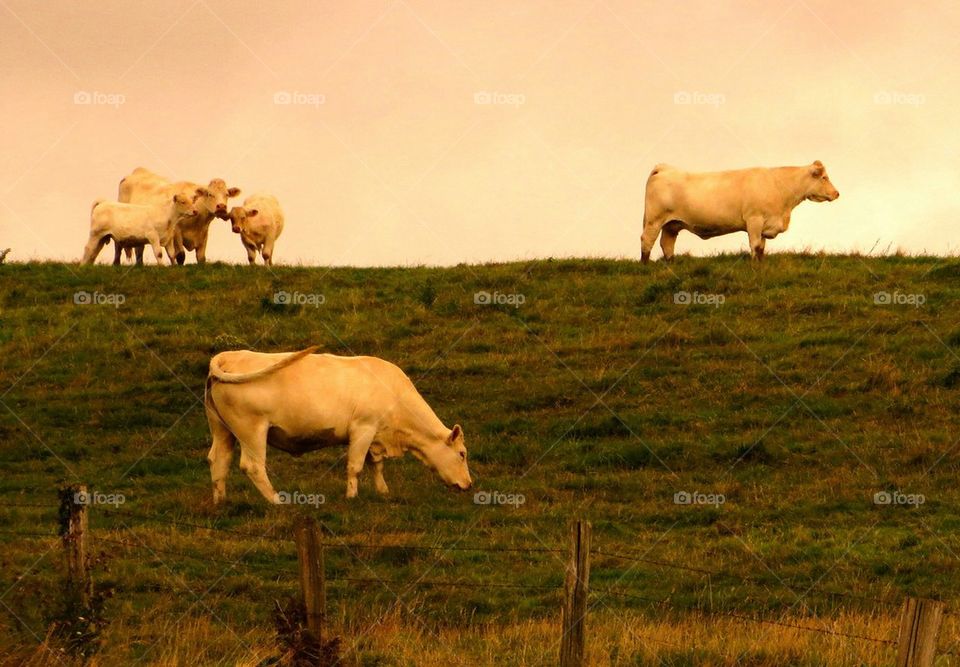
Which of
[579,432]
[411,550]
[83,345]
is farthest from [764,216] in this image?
[411,550]

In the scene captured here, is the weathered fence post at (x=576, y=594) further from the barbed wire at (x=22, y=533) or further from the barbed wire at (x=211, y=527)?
the barbed wire at (x=22, y=533)

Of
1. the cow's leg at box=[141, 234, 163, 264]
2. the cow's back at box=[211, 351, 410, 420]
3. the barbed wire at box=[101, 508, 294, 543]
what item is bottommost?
the barbed wire at box=[101, 508, 294, 543]

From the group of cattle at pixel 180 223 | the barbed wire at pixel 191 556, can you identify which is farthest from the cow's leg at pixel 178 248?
the barbed wire at pixel 191 556

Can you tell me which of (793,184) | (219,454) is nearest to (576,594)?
(219,454)

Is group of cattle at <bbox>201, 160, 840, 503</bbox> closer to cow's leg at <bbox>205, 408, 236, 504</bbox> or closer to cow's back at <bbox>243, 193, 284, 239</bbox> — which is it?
cow's leg at <bbox>205, 408, 236, 504</bbox>

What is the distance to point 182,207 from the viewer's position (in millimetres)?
32406

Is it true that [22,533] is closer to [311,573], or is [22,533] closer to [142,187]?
[311,573]

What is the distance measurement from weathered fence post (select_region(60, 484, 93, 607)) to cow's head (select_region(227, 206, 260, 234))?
22.0 m

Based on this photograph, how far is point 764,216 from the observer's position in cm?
3028

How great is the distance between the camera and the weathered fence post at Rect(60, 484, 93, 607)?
1149 cm

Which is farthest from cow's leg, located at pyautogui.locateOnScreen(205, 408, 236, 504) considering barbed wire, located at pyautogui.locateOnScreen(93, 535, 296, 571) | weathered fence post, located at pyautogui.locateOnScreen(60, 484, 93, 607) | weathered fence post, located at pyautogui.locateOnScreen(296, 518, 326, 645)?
weathered fence post, located at pyautogui.locateOnScreen(296, 518, 326, 645)

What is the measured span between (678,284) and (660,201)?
13.3ft

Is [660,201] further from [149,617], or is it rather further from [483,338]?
[149,617]

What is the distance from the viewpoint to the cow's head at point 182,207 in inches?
1276
